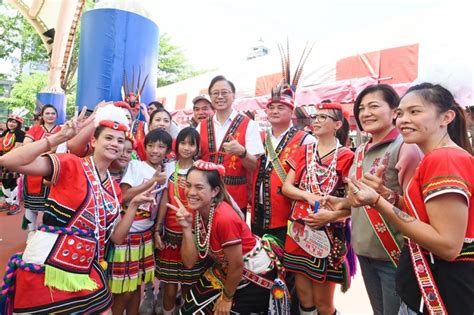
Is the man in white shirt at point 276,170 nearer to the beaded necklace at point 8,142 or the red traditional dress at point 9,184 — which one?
the beaded necklace at point 8,142

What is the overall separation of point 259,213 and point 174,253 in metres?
0.77

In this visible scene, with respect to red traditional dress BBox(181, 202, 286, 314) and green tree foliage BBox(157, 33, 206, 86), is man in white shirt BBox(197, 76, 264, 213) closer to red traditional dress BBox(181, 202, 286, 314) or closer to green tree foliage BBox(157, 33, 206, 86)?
red traditional dress BBox(181, 202, 286, 314)

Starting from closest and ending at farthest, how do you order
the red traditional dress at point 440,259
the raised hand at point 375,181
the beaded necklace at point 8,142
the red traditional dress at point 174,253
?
the red traditional dress at point 440,259 < the raised hand at point 375,181 < the red traditional dress at point 174,253 < the beaded necklace at point 8,142

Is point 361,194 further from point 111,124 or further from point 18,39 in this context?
point 18,39

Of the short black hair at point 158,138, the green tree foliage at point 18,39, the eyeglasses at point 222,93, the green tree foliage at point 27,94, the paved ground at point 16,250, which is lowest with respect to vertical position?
the paved ground at point 16,250

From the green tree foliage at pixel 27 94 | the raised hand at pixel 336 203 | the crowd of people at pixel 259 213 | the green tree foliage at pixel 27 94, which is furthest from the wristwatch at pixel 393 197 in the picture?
the green tree foliage at pixel 27 94

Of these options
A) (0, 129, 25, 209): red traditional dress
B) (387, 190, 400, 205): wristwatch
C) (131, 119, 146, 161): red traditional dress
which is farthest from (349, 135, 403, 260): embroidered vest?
(0, 129, 25, 209): red traditional dress

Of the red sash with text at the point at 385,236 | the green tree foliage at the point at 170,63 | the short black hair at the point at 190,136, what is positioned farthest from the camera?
the green tree foliage at the point at 170,63

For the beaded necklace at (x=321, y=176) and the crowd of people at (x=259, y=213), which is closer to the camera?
the crowd of people at (x=259, y=213)

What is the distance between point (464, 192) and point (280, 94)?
5.91ft

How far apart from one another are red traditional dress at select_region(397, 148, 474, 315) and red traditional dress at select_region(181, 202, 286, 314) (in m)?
1.07

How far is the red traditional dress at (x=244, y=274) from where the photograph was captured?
2191 millimetres

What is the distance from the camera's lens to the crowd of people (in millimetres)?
1322

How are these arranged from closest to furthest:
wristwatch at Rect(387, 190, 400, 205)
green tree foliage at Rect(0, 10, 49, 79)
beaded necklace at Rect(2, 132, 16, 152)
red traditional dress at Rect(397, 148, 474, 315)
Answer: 1. red traditional dress at Rect(397, 148, 474, 315)
2. wristwatch at Rect(387, 190, 400, 205)
3. beaded necklace at Rect(2, 132, 16, 152)
4. green tree foliage at Rect(0, 10, 49, 79)
